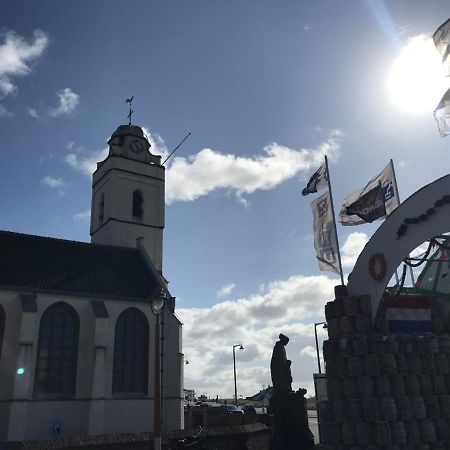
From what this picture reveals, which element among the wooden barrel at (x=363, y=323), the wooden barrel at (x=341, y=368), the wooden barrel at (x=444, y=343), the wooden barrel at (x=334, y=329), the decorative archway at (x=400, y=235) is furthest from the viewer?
the wooden barrel at (x=334, y=329)

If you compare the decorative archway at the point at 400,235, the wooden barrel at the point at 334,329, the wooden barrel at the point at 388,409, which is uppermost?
the decorative archway at the point at 400,235

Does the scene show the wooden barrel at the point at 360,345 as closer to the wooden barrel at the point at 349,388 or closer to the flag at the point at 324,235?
the wooden barrel at the point at 349,388

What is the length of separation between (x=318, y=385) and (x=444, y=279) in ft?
25.3

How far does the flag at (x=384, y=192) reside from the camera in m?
21.5

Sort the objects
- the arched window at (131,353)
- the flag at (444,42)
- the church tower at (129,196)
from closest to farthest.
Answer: the flag at (444,42) < the arched window at (131,353) < the church tower at (129,196)

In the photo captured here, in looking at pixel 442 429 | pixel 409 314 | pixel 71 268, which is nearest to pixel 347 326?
pixel 409 314

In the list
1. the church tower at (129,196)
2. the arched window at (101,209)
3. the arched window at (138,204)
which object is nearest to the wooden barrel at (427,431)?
the church tower at (129,196)

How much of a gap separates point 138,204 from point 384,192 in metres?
24.6

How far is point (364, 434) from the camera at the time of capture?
17.7 metres

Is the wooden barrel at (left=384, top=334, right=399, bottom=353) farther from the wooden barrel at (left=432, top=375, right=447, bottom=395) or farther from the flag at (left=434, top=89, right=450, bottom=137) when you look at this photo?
the flag at (left=434, top=89, right=450, bottom=137)

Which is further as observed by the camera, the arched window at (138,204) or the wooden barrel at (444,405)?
the arched window at (138,204)

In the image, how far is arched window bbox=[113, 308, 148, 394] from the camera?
95.5 ft

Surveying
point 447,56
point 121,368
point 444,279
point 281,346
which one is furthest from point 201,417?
point 447,56

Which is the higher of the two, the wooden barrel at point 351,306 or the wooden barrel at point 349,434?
the wooden barrel at point 351,306
